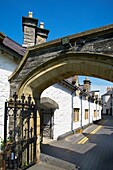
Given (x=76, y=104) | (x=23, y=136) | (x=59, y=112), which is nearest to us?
(x=23, y=136)

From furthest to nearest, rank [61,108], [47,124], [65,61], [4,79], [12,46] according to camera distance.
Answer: [61,108] < [47,124] < [12,46] < [4,79] < [65,61]

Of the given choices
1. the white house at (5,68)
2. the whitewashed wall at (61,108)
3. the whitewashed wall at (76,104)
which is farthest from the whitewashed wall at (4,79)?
the whitewashed wall at (76,104)

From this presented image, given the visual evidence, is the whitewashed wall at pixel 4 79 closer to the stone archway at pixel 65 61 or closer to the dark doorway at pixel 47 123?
the stone archway at pixel 65 61

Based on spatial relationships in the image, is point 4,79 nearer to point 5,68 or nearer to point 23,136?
point 5,68

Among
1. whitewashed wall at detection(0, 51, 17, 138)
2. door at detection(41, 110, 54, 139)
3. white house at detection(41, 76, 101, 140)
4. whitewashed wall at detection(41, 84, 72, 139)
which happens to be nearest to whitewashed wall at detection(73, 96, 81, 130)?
white house at detection(41, 76, 101, 140)

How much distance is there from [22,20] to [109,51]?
24.5 feet

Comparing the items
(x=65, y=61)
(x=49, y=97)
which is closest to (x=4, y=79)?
(x=65, y=61)

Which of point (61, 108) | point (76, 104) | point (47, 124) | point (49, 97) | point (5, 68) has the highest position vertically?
point (5, 68)

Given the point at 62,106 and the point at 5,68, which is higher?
the point at 5,68

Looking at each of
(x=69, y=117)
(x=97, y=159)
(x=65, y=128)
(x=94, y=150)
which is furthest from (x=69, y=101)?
(x=97, y=159)

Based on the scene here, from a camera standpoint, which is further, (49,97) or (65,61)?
(49,97)

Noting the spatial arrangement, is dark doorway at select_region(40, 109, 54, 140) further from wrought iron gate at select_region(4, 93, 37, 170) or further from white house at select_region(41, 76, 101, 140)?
wrought iron gate at select_region(4, 93, 37, 170)

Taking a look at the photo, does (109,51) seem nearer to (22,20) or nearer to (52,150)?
(52,150)

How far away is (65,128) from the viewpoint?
12.6m
